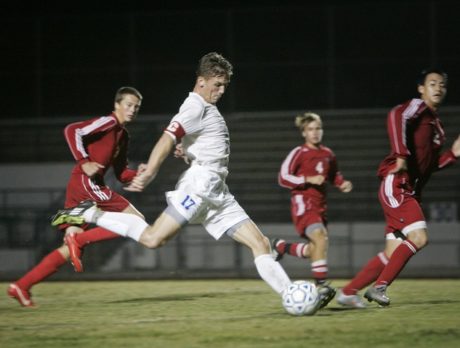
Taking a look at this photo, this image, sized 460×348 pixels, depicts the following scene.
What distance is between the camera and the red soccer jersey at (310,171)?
984 cm

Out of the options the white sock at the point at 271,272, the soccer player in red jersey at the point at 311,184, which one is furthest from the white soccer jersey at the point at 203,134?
the soccer player in red jersey at the point at 311,184

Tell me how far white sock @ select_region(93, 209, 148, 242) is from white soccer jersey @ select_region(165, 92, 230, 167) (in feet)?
2.03

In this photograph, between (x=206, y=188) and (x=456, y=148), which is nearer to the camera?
(x=206, y=188)

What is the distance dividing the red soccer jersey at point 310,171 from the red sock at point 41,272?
275 centimetres

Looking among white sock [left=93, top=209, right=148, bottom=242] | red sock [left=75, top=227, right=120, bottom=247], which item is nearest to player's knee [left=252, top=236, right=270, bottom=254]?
white sock [left=93, top=209, right=148, bottom=242]

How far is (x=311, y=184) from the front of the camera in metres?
9.84

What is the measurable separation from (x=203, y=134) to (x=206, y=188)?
388 millimetres

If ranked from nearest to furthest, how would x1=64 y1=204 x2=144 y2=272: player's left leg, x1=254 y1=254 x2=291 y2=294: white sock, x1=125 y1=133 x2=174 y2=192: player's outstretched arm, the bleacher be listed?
x1=125 y1=133 x2=174 y2=192: player's outstretched arm, x1=254 y1=254 x2=291 y2=294: white sock, x1=64 y1=204 x2=144 y2=272: player's left leg, the bleacher

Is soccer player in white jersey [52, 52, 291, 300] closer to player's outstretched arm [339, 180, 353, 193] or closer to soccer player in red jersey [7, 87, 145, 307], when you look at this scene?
soccer player in red jersey [7, 87, 145, 307]

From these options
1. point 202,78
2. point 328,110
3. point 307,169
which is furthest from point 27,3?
point 202,78

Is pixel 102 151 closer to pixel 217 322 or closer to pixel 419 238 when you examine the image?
pixel 217 322

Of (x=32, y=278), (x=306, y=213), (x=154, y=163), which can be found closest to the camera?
(x=154, y=163)

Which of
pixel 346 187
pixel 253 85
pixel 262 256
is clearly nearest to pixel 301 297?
pixel 262 256

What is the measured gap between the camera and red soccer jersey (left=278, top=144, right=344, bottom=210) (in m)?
9.84
